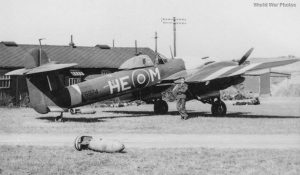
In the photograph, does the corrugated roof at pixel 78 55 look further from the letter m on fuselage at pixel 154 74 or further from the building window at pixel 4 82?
the letter m on fuselage at pixel 154 74

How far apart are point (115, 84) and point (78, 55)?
24596mm

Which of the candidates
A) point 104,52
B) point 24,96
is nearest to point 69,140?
point 24,96

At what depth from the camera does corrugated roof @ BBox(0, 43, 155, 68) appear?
41.0 meters

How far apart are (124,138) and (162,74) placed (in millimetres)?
10901

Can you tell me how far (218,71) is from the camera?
75.8ft

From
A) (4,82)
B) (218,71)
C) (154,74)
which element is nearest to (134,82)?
(154,74)

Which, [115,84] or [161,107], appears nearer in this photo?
[115,84]

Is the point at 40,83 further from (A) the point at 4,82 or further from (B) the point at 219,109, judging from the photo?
(A) the point at 4,82

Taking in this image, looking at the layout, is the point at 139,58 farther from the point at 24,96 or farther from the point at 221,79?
the point at 24,96

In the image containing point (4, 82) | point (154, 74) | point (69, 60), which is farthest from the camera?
point (69, 60)

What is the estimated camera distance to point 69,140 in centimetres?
1366

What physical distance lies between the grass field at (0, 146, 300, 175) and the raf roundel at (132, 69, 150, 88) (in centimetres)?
1165

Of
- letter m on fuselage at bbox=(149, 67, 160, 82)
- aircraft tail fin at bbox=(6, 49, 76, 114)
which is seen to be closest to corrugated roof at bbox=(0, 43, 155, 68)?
letter m on fuselage at bbox=(149, 67, 160, 82)

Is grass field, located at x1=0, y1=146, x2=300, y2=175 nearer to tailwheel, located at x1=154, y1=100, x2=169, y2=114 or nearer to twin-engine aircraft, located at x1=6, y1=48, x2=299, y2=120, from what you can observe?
twin-engine aircraft, located at x1=6, y1=48, x2=299, y2=120
